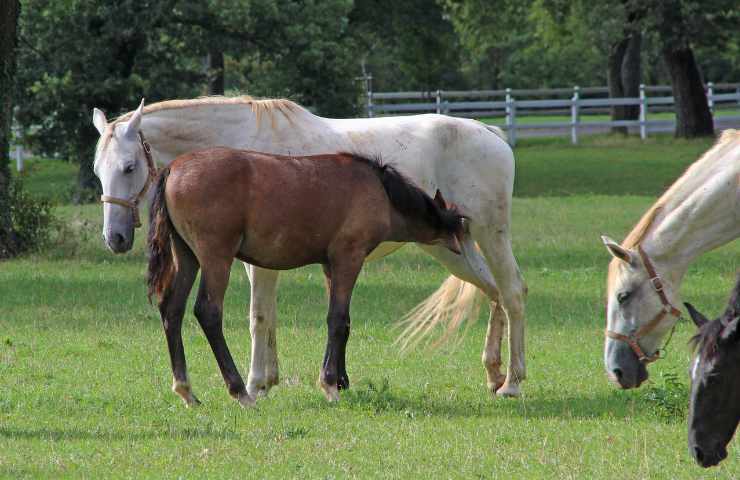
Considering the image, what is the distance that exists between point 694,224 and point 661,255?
0.90 feet

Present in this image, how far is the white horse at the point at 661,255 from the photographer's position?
24.6 feet

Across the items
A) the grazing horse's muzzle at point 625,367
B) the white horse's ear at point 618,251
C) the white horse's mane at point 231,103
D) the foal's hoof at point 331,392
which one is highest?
the white horse's mane at point 231,103

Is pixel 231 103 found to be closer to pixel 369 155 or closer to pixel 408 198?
pixel 369 155

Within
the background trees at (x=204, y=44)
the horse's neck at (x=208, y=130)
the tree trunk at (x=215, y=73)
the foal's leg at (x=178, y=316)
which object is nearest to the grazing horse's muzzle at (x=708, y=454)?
the foal's leg at (x=178, y=316)

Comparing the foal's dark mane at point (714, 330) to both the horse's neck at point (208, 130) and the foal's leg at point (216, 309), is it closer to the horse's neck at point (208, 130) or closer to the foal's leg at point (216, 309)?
the foal's leg at point (216, 309)

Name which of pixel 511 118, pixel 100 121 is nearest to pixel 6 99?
pixel 100 121

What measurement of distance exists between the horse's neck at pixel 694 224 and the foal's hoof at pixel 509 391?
1474 mm

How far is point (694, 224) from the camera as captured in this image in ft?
24.6

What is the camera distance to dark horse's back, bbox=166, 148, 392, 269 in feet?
24.6

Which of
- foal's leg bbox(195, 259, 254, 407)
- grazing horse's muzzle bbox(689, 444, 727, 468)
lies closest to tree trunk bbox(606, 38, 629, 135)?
foal's leg bbox(195, 259, 254, 407)

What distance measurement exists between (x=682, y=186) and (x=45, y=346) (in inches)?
212

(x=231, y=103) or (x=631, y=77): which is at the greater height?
(x=231, y=103)

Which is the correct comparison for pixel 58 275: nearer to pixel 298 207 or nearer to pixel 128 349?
pixel 128 349

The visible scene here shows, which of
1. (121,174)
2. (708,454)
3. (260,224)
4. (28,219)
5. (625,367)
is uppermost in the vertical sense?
(121,174)
